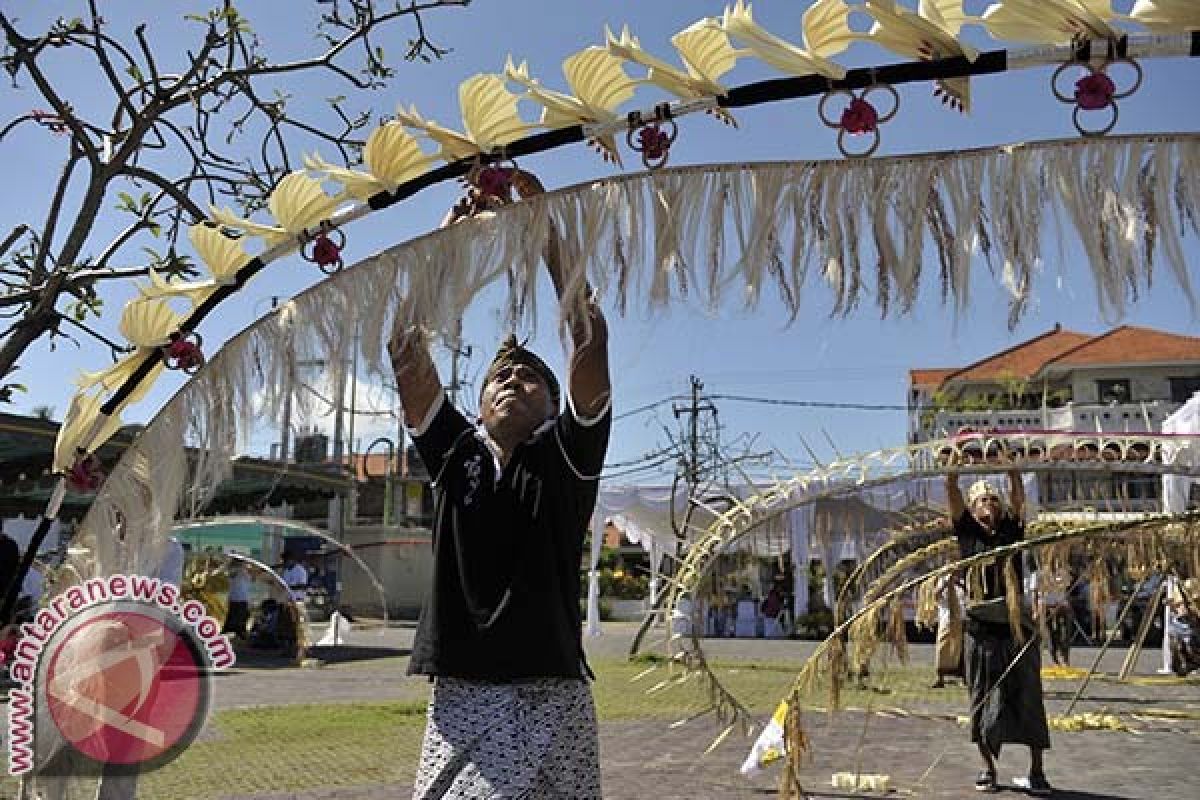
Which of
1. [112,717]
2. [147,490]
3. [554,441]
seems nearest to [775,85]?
[554,441]

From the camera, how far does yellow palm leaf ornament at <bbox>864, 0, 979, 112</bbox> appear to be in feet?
5.91

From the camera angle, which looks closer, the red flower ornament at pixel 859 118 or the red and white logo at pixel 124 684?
the red flower ornament at pixel 859 118

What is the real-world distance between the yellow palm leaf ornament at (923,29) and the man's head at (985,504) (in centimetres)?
454

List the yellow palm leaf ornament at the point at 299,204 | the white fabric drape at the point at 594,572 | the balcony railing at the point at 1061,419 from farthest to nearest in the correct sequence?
the white fabric drape at the point at 594,572 < the balcony railing at the point at 1061,419 < the yellow palm leaf ornament at the point at 299,204

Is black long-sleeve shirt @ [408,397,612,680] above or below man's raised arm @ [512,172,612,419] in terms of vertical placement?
below

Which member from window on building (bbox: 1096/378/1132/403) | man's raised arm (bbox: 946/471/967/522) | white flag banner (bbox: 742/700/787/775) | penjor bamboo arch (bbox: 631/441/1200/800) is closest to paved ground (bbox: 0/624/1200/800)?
white flag banner (bbox: 742/700/787/775)

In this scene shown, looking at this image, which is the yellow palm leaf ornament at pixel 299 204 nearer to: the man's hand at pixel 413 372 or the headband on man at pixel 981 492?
the man's hand at pixel 413 372

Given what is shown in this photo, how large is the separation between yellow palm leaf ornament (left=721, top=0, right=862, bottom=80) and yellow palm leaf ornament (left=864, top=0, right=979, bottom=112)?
49 mm

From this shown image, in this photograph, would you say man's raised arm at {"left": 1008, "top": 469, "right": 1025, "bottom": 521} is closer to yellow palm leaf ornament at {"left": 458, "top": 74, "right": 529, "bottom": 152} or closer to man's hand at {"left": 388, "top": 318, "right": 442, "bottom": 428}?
man's hand at {"left": 388, "top": 318, "right": 442, "bottom": 428}

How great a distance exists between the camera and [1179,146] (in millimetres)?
1835

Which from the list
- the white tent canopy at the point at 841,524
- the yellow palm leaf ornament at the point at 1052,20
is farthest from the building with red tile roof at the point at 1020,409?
the yellow palm leaf ornament at the point at 1052,20

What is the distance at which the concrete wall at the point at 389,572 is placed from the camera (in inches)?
1093

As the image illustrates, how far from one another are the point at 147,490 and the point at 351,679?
12.0m

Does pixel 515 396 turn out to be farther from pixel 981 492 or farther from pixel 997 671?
pixel 997 671
